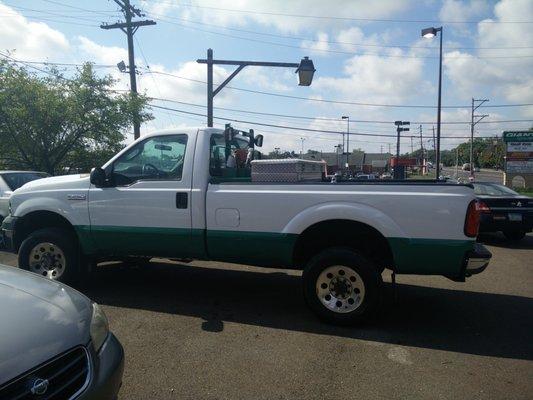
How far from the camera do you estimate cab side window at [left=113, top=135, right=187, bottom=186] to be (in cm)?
534

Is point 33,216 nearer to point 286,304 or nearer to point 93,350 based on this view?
point 286,304

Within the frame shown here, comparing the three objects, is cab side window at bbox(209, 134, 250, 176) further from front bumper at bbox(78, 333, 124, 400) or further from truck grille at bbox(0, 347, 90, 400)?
truck grille at bbox(0, 347, 90, 400)

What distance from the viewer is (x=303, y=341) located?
4.27m

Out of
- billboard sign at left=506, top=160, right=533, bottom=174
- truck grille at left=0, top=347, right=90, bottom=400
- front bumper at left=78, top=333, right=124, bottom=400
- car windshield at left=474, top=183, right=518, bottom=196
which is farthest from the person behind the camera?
billboard sign at left=506, top=160, right=533, bottom=174

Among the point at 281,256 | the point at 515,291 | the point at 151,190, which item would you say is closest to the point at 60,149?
the point at 151,190

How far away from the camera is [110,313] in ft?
16.4

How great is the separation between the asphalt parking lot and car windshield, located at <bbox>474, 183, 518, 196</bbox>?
436cm

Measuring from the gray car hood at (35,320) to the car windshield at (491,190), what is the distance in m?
10.2

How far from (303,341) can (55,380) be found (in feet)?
8.59

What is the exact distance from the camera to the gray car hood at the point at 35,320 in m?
2.00

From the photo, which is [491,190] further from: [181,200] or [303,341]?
[181,200]

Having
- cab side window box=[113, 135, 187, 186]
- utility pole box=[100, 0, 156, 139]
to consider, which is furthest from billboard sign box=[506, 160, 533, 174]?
cab side window box=[113, 135, 187, 186]

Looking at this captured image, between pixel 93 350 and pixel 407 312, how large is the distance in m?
3.84

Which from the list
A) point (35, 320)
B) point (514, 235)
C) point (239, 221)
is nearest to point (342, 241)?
point (239, 221)
